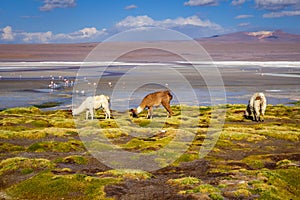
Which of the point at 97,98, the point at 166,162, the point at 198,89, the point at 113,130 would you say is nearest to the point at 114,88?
the point at 198,89

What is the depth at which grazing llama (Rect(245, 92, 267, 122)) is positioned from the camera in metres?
34.6

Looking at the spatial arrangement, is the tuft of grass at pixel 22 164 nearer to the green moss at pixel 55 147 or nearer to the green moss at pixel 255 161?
the green moss at pixel 55 147

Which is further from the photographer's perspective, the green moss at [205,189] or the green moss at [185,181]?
the green moss at [185,181]

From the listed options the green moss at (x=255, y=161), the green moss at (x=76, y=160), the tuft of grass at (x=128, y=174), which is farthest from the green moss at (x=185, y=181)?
the green moss at (x=76, y=160)

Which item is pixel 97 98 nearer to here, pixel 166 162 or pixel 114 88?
pixel 166 162

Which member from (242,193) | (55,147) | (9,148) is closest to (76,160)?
(55,147)

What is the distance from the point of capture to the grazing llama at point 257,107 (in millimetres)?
34562

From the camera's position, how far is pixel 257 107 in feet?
115

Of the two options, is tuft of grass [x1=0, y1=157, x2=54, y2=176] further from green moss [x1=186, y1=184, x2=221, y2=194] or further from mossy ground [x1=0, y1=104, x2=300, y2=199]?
green moss [x1=186, y1=184, x2=221, y2=194]

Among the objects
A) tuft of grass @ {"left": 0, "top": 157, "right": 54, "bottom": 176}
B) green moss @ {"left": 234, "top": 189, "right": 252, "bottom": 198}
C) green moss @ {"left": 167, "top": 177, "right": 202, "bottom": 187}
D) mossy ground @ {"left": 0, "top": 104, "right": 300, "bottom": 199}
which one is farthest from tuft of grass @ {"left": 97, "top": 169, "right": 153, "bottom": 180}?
green moss @ {"left": 234, "top": 189, "right": 252, "bottom": 198}

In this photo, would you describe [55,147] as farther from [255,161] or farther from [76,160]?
[255,161]

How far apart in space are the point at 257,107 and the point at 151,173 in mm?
19545

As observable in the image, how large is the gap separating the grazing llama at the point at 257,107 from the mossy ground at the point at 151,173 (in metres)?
1.72

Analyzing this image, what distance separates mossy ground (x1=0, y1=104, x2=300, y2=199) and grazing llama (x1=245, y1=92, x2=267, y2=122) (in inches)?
67.9
